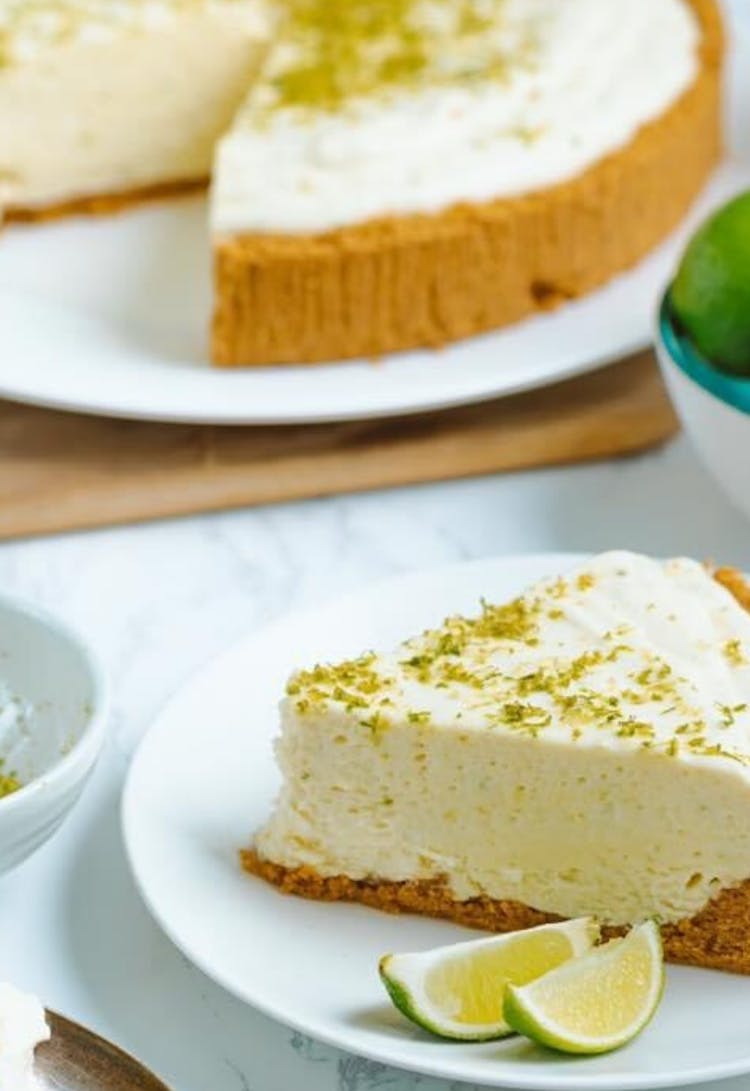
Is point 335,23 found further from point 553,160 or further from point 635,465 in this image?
point 635,465

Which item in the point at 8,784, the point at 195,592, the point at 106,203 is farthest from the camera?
the point at 106,203

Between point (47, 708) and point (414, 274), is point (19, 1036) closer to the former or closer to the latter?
point (47, 708)

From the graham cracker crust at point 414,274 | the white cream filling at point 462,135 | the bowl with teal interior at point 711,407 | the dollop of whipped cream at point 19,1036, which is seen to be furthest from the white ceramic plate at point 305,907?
the white cream filling at point 462,135

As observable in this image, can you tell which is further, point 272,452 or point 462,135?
point 462,135

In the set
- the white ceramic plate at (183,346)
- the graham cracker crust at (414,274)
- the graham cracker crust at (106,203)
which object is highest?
the graham cracker crust at (414,274)

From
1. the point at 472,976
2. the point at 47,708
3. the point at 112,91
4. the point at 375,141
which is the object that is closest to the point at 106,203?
the point at 112,91

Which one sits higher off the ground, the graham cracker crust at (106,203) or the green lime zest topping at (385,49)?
the green lime zest topping at (385,49)

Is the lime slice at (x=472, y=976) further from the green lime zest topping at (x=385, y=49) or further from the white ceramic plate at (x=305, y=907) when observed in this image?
the green lime zest topping at (x=385, y=49)
